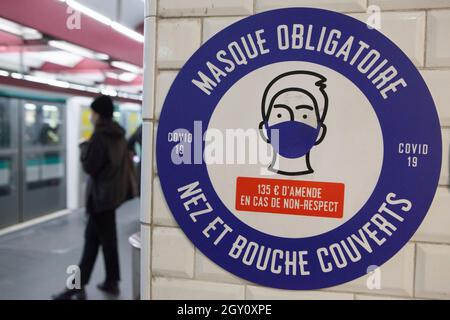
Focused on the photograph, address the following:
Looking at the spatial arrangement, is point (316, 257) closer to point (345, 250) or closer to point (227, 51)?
point (345, 250)

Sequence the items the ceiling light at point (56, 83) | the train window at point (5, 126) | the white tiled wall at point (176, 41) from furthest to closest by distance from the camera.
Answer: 1. the train window at point (5, 126)
2. the ceiling light at point (56, 83)
3. the white tiled wall at point (176, 41)

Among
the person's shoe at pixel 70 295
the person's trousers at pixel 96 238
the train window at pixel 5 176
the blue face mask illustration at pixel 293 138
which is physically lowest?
the person's shoe at pixel 70 295

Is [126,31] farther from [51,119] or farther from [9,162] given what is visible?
[51,119]

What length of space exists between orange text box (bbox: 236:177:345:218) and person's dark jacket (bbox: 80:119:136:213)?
2.23m

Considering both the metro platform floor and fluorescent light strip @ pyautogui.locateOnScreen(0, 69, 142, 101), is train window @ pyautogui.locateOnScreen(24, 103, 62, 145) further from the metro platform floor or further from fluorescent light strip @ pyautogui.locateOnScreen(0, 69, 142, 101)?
the metro platform floor

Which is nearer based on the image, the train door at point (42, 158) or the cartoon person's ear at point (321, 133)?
the cartoon person's ear at point (321, 133)

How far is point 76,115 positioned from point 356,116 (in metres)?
6.18

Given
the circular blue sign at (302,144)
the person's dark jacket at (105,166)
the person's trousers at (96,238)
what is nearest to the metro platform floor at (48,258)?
the person's trousers at (96,238)

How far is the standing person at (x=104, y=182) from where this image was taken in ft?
10.4

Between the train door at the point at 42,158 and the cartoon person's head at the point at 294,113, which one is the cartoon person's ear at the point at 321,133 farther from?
the train door at the point at 42,158

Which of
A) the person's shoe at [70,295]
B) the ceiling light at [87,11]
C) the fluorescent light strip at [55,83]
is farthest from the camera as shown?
the fluorescent light strip at [55,83]

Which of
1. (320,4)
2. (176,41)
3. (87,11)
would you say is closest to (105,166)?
(87,11)

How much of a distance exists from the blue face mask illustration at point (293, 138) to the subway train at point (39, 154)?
4.61m

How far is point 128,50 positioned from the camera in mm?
3289
